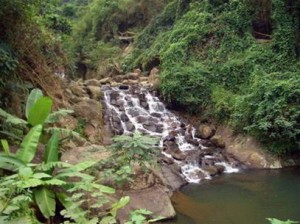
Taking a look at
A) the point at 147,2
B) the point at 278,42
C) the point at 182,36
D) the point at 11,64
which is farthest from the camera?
the point at 147,2

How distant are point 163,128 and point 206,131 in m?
1.73

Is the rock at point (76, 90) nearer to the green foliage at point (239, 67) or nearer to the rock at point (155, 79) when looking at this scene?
the green foliage at point (239, 67)

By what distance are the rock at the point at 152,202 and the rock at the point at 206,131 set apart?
6.71 m

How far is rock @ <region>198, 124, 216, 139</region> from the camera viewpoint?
51.5 feet

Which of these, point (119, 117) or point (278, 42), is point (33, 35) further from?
point (278, 42)

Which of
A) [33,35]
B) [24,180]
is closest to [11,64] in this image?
[33,35]

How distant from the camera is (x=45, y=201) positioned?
634 cm

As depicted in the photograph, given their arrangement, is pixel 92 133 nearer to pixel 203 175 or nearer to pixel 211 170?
pixel 203 175

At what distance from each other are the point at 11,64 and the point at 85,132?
4497 mm

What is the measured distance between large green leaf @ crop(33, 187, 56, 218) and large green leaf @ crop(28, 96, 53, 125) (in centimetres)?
198

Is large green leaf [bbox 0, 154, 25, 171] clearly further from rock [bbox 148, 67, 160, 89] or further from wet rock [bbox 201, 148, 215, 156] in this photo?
rock [bbox 148, 67, 160, 89]

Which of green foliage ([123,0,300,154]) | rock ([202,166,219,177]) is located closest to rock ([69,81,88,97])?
green foliage ([123,0,300,154])

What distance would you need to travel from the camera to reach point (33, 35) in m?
10.2

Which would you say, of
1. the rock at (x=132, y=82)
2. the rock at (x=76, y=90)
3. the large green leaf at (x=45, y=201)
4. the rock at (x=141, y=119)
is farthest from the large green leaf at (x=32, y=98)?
the rock at (x=132, y=82)
